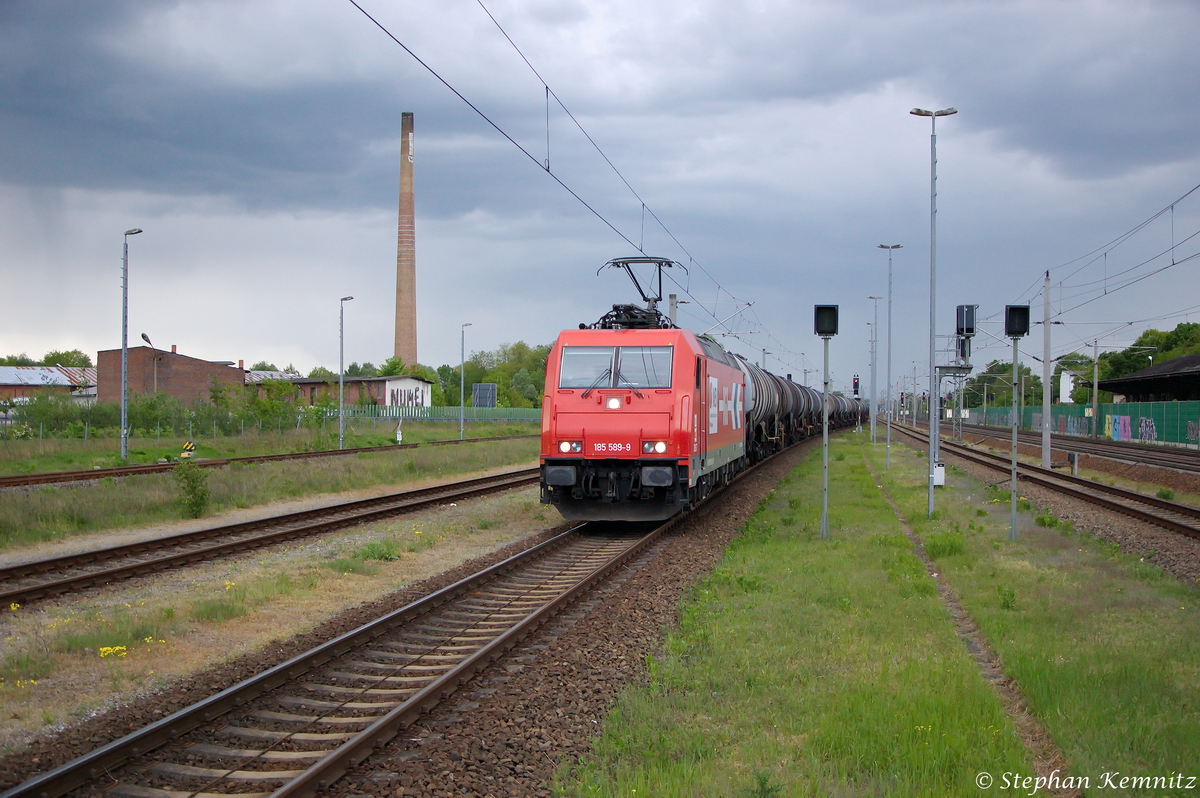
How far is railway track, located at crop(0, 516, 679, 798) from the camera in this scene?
16.3 ft

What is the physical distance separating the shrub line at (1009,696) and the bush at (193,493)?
14434mm

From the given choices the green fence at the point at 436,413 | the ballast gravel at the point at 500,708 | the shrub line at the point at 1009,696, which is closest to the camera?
the ballast gravel at the point at 500,708

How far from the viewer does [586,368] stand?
594 inches

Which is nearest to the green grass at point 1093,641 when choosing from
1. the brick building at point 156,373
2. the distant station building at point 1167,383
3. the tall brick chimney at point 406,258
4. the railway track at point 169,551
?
the railway track at point 169,551

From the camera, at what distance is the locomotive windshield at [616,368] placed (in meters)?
14.7

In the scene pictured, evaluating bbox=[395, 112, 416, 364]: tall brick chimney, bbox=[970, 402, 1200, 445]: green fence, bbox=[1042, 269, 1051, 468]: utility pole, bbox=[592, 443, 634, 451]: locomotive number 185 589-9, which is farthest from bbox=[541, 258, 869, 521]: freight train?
bbox=[395, 112, 416, 364]: tall brick chimney

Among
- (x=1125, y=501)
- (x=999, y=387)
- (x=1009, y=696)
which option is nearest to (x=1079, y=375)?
(x=999, y=387)

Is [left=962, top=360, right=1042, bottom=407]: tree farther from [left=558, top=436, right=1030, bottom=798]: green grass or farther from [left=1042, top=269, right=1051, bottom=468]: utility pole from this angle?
[left=558, top=436, right=1030, bottom=798]: green grass

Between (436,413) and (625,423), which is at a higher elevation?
(625,423)

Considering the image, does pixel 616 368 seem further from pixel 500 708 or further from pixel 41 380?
pixel 41 380

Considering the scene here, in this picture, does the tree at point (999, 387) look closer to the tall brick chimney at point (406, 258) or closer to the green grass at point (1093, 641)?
the tall brick chimney at point (406, 258)

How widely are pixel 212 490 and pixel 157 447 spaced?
19.3m

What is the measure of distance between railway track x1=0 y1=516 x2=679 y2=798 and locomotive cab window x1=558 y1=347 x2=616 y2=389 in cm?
542

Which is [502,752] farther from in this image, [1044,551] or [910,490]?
[910,490]
